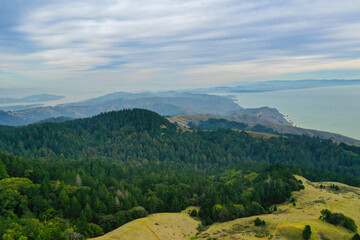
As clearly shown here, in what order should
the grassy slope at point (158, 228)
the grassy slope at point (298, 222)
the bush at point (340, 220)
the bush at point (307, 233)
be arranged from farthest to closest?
1. the bush at point (340, 220)
2. the grassy slope at point (158, 228)
3. the grassy slope at point (298, 222)
4. the bush at point (307, 233)

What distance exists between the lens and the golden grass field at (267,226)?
56.0m

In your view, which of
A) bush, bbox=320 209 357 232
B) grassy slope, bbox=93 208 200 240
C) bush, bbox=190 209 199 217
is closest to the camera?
grassy slope, bbox=93 208 200 240

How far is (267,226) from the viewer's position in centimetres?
6109

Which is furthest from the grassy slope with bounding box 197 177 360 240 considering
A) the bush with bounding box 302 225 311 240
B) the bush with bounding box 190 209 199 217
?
the bush with bounding box 190 209 199 217

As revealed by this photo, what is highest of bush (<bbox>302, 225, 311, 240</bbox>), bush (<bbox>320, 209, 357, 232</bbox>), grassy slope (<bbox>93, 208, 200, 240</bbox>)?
bush (<bbox>302, 225, 311, 240</bbox>)

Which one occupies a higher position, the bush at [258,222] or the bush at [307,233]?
the bush at [307,233]

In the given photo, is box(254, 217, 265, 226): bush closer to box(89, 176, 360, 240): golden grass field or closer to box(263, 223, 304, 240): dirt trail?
box(89, 176, 360, 240): golden grass field

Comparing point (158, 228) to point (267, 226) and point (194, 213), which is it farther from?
point (267, 226)

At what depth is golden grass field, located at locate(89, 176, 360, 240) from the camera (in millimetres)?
56000

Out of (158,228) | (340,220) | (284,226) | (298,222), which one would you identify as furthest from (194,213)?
(340,220)

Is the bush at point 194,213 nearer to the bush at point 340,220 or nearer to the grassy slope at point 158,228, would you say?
the grassy slope at point 158,228

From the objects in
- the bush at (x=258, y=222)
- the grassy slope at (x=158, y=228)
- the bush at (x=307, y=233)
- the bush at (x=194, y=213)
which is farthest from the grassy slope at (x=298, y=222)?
the bush at (x=194, y=213)

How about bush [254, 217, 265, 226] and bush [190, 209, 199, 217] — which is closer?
bush [254, 217, 265, 226]

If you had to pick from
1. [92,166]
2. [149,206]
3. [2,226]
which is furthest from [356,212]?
[92,166]
